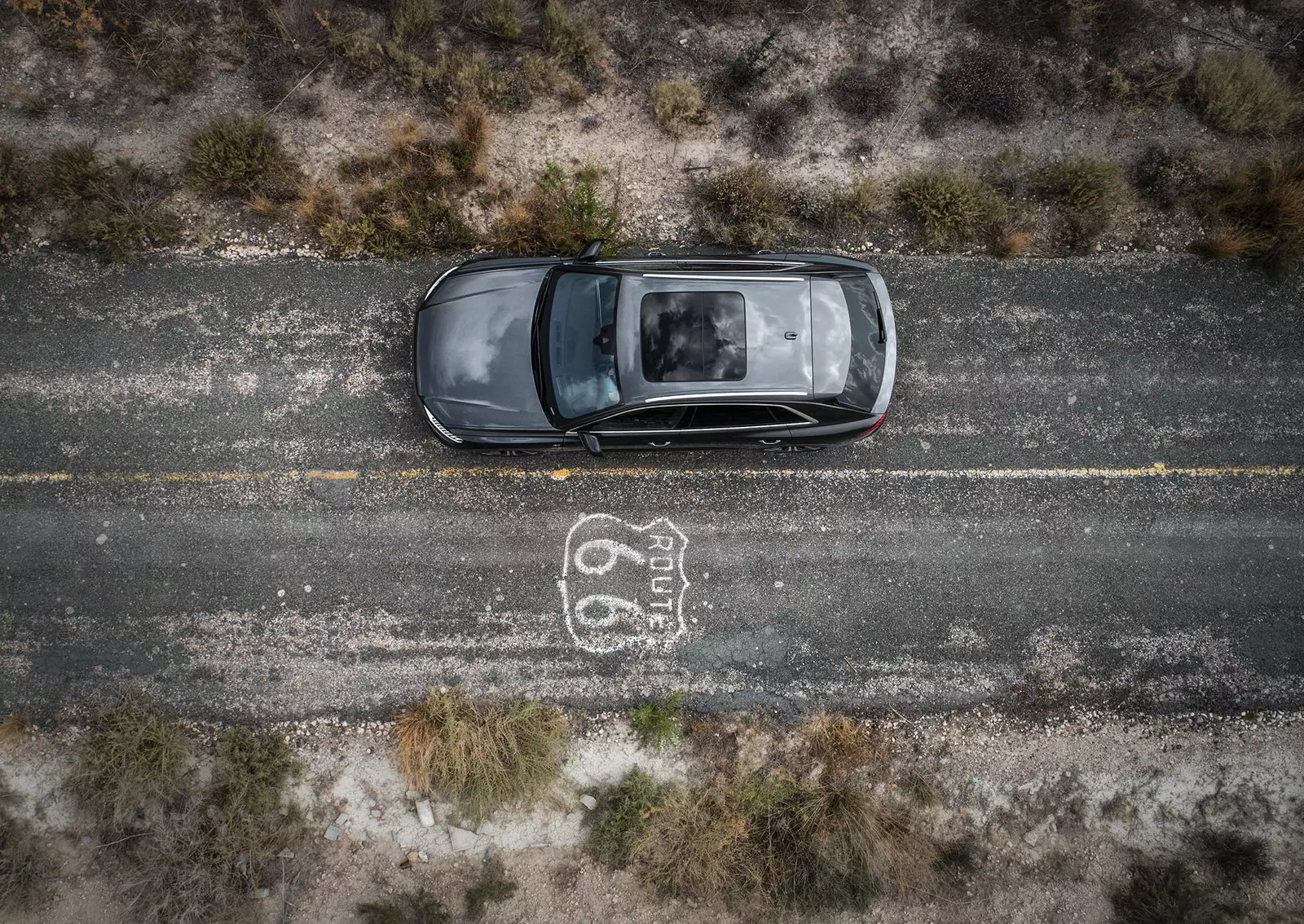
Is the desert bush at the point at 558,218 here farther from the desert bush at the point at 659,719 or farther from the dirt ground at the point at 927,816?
the dirt ground at the point at 927,816

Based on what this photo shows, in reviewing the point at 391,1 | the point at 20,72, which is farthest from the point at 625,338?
the point at 20,72

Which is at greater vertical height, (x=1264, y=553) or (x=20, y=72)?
(x=20, y=72)

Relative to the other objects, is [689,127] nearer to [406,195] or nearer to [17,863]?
[406,195]

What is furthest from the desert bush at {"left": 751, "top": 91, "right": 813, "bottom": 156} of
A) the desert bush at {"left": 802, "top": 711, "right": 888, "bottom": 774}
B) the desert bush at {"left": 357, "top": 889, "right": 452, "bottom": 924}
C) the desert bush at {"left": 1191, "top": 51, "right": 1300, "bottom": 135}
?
the desert bush at {"left": 357, "top": 889, "right": 452, "bottom": 924}

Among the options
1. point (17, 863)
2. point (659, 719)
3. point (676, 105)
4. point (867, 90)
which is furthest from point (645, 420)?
point (17, 863)

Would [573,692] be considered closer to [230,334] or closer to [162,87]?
[230,334]

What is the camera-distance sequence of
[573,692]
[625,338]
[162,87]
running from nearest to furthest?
[625,338] < [573,692] < [162,87]
